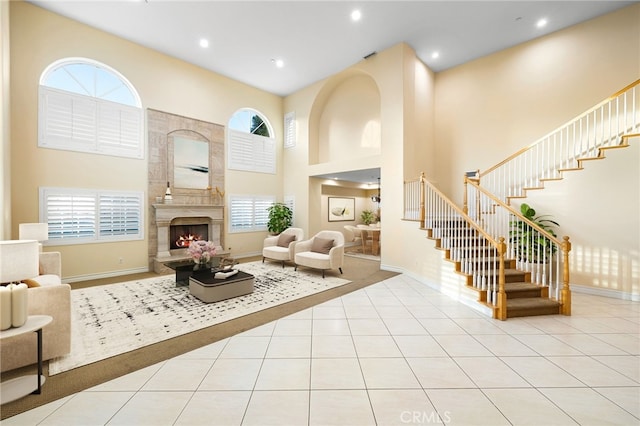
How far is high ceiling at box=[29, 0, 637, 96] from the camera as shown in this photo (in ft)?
16.0

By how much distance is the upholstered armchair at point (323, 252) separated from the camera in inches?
217

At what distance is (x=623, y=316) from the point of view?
3.63m

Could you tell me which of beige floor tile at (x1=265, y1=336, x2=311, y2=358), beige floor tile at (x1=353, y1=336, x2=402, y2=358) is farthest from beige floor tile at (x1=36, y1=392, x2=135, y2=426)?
beige floor tile at (x1=353, y1=336, x2=402, y2=358)

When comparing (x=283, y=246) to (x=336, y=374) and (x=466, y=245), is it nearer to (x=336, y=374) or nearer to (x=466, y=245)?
(x=466, y=245)

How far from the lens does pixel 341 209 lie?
→ 34.1ft

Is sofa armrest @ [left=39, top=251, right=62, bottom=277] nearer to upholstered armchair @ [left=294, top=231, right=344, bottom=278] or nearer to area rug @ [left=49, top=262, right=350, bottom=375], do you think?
area rug @ [left=49, top=262, right=350, bottom=375]

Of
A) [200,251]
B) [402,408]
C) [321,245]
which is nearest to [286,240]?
[321,245]

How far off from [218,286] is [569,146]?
6.98m

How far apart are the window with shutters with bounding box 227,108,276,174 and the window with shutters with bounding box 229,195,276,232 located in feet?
3.03

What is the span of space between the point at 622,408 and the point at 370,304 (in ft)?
8.51

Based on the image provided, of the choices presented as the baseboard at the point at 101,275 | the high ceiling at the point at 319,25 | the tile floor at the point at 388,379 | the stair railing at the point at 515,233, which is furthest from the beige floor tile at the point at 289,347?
the high ceiling at the point at 319,25

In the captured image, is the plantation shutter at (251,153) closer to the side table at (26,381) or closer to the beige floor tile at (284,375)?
the side table at (26,381)

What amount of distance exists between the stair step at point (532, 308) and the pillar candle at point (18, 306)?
5.19 metres

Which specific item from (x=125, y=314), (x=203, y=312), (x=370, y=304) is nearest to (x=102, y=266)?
(x=125, y=314)
